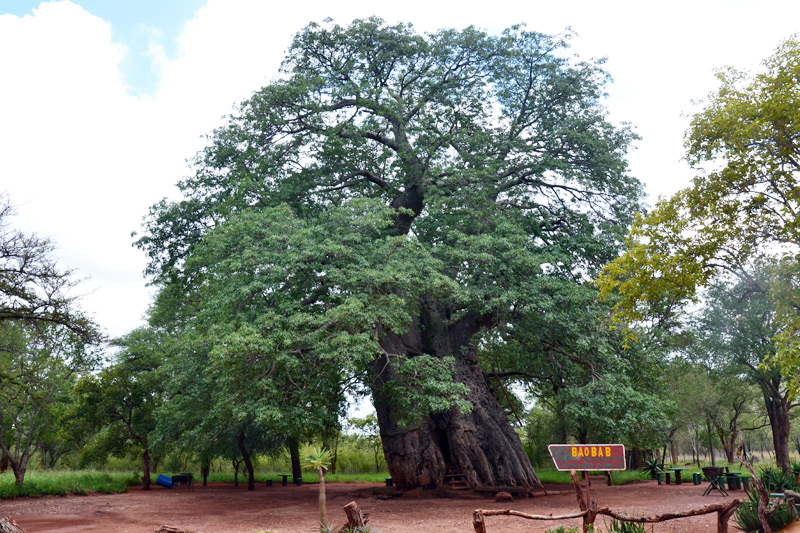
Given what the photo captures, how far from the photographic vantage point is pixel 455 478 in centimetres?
1759

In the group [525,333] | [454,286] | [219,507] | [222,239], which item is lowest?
[219,507]

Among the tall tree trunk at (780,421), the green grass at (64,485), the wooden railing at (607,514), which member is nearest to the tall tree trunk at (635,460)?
the tall tree trunk at (780,421)

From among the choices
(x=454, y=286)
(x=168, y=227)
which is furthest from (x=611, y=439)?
(x=168, y=227)

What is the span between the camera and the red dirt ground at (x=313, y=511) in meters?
11.5

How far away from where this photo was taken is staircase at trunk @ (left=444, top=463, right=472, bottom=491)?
1719 cm

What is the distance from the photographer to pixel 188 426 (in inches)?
→ 883

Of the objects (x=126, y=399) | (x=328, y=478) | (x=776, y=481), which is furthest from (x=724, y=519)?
(x=328, y=478)

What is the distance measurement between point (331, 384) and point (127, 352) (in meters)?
16.2

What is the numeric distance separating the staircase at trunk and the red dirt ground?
2.16 feet

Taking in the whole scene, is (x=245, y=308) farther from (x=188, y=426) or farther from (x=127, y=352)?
(x=127, y=352)

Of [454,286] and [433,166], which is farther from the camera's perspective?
[433,166]

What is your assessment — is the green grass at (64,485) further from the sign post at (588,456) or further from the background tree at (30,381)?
the sign post at (588,456)

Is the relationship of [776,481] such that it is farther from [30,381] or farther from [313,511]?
[30,381]

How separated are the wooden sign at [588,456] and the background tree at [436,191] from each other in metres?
6.92
